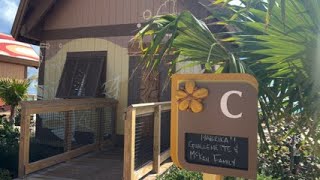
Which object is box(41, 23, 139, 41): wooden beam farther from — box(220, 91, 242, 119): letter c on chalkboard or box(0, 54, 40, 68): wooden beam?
box(0, 54, 40, 68): wooden beam

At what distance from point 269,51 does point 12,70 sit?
1644 centimetres

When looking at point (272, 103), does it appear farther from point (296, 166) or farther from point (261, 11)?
point (296, 166)

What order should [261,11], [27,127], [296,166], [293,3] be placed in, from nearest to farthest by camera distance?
[293,3], [261,11], [296,166], [27,127]

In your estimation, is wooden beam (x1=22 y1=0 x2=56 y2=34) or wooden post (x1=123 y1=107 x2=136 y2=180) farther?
wooden beam (x1=22 y1=0 x2=56 y2=34)

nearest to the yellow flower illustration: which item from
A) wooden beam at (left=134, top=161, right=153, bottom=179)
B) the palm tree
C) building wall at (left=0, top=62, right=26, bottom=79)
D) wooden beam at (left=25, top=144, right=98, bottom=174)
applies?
wooden beam at (left=134, top=161, right=153, bottom=179)

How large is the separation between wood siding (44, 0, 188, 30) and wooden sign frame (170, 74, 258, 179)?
17.8 ft

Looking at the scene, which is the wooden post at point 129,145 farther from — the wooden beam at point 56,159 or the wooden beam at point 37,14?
the wooden beam at point 37,14

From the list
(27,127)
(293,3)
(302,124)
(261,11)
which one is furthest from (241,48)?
(27,127)

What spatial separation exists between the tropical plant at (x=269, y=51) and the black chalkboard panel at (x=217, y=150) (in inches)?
6.7

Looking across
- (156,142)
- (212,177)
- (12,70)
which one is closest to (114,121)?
(156,142)

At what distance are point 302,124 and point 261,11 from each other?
774 mm

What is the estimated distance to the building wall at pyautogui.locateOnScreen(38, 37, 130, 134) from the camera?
8.32 meters

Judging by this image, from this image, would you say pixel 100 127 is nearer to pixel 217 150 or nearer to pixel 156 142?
pixel 156 142

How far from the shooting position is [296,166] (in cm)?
473
